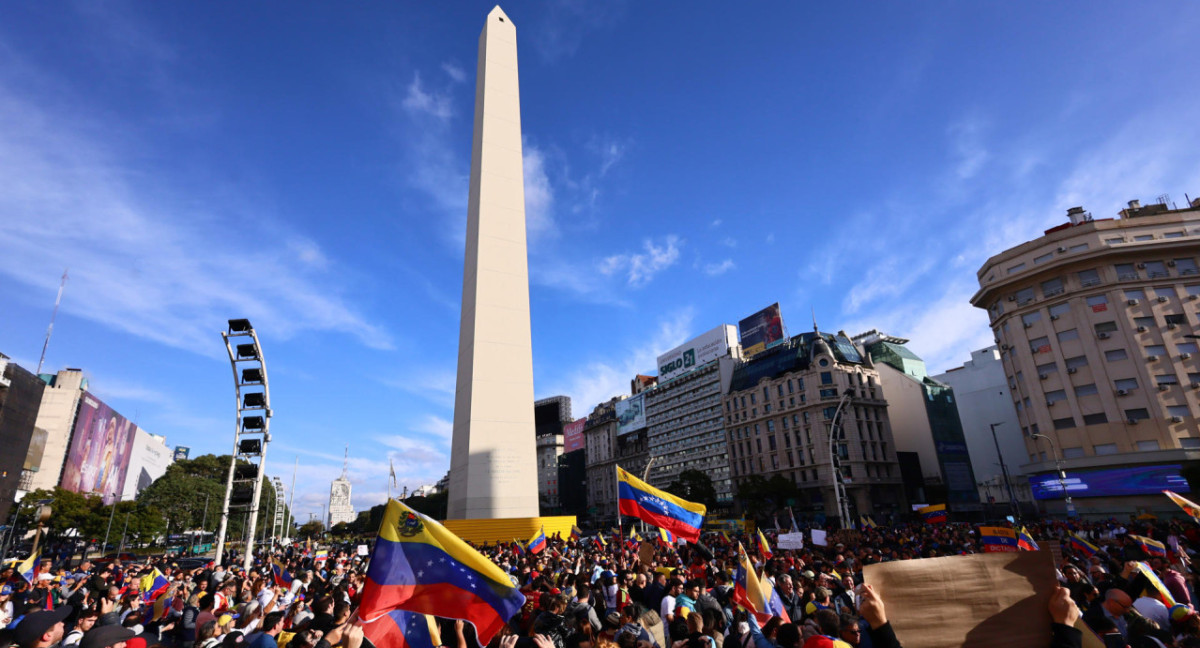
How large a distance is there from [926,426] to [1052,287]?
34827mm

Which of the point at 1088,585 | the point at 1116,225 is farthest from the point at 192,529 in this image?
the point at 1116,225

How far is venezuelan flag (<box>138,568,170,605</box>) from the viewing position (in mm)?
11188

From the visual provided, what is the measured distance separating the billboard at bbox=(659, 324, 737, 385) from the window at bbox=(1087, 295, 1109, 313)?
166ft

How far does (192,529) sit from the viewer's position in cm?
6844

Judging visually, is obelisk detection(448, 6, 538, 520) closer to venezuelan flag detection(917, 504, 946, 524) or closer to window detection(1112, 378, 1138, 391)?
venezuelan flag detection(917, 504, 946, 524)

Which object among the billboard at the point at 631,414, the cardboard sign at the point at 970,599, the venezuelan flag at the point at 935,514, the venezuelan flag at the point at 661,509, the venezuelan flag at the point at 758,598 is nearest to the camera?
the cardboard sign at the point at 970,599

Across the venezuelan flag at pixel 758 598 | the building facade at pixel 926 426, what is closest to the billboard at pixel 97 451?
the venezuelan flag at pixel 758 598

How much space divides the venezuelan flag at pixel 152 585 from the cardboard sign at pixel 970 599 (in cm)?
1268

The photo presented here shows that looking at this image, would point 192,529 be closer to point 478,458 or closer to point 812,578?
point 478,458

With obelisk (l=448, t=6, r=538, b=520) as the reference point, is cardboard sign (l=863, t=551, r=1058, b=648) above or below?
below

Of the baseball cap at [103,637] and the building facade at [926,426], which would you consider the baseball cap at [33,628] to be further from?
the building facade at [926,426]

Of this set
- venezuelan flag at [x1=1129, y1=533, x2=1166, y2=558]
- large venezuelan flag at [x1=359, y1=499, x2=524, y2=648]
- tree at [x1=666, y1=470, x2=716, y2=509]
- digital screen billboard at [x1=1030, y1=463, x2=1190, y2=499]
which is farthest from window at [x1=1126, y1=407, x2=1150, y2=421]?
large venezuelan flag at [x1=359, y1=499, x2=524, y2=648]

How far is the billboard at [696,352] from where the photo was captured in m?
97.4

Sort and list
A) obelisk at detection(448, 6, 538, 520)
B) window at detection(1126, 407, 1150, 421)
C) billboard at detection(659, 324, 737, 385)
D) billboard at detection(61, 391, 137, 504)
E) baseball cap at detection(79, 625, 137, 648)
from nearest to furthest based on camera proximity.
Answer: baseball cap at detection(79, 625, 137, 648), obelisk at detection(448, 6, 538, 520), window at detection(1126, 407, 1150, 421), billboard at detection(61, 391, 137, 504), billboard at detection(659, 324, 737, 385)
